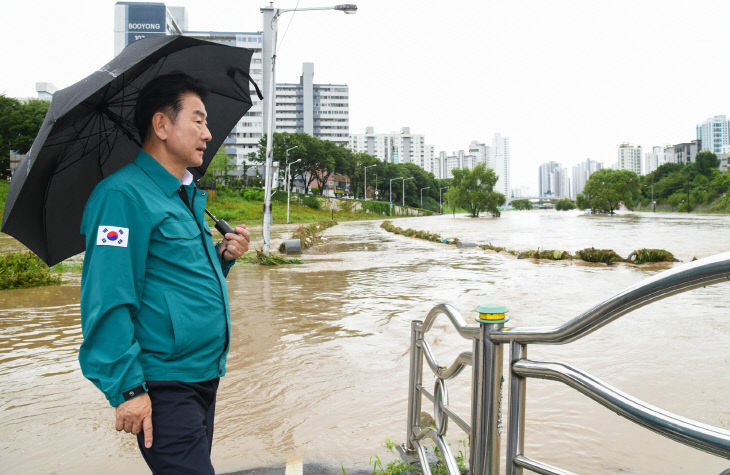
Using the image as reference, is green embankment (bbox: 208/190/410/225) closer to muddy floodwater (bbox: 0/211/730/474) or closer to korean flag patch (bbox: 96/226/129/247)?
muddy floodwater (bbox: 0/211/730/474)

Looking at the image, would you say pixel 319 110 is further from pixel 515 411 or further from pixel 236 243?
pixel 515 411

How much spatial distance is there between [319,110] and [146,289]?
419 feet

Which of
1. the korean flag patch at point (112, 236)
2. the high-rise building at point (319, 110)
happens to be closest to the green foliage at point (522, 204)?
Result: the high-rise building at point (319, 110)

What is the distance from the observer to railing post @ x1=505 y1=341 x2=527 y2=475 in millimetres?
1867

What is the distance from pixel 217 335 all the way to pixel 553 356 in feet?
16.0

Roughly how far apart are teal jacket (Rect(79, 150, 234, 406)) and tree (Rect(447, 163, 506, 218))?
8315 cm

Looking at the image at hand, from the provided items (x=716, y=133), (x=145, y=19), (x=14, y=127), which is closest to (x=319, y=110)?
(x=145, y=19)

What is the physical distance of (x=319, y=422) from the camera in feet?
13.5

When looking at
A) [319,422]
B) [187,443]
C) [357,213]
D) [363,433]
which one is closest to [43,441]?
[319,422]

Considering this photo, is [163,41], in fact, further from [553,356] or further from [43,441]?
[553,356]

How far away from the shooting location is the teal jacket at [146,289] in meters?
1.62

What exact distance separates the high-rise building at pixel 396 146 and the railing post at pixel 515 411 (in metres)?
162

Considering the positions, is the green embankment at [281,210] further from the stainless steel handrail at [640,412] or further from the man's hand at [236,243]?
the stainless steel handrail at [640,412]

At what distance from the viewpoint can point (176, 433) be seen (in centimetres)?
172
